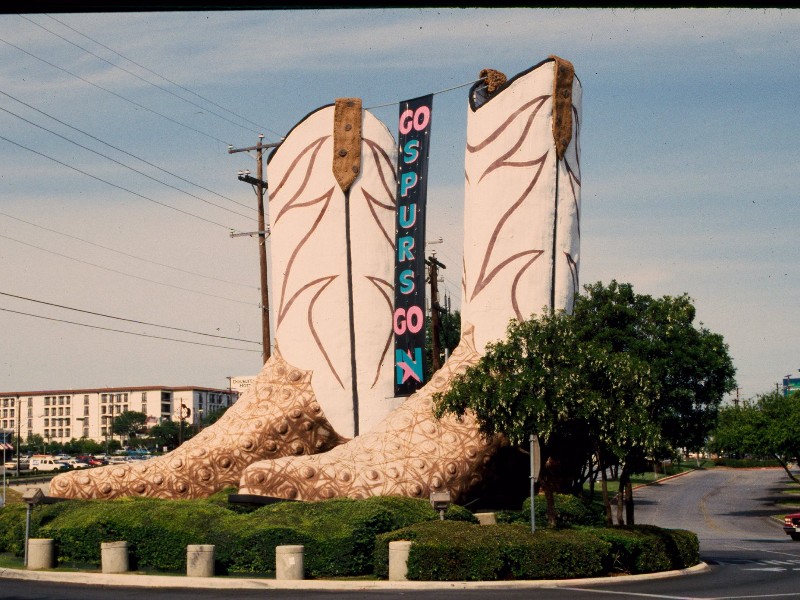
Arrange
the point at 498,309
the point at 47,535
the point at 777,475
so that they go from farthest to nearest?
the point at 777,475 < the point at 498,309 < the point at 47,535

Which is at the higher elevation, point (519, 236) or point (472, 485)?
point (519, 236)

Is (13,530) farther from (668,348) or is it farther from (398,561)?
(668,348)

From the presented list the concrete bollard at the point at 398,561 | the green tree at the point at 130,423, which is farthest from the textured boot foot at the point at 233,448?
the green tree at the point at 130,423

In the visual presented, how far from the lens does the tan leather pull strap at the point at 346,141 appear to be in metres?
37.0

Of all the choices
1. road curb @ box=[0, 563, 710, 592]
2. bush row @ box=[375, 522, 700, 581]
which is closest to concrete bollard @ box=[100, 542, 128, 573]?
road curb @ box=[0, 563, 710, 592]

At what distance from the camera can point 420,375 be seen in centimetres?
3566

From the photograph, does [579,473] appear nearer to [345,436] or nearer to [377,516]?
[345,436]


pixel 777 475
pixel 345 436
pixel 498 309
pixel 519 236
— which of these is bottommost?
pixel 777 475

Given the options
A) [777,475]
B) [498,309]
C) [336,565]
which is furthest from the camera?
[777,475]

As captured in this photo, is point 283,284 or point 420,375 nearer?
point 420,375

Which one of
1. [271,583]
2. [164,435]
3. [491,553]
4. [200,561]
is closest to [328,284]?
[200,561]

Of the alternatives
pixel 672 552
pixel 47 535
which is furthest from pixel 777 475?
pixel 47 535

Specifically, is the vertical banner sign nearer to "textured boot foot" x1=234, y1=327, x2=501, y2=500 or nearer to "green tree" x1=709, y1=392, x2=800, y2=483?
"textured boot foot" x1=234, y1=327, x2=501, y2=500

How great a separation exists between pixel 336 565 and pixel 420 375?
14665 millimetres
